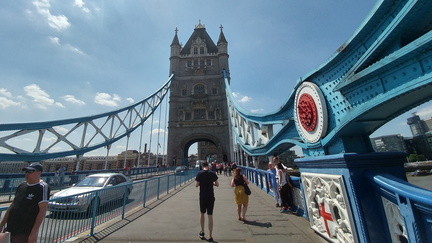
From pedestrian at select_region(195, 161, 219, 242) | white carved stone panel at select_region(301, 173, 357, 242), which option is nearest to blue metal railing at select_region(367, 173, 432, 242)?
white carved stone panel at select_region(301, 173, 357, 242)

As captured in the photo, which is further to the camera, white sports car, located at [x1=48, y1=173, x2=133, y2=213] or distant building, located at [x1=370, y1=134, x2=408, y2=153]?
distant building, located at [x1=370, y1=134, x2=408, y2=153]

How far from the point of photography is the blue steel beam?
1.95 meters

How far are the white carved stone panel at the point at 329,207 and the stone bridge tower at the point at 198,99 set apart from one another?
25505 millimetres

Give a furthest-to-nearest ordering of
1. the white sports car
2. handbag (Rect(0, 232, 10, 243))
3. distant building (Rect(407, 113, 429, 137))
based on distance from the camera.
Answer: distant building (Rect(407, 113, 429, 137)) → the white sports car → handbag (Rect(0, 232, 10, 243))

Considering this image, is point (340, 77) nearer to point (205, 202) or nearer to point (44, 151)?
point (205, 202)

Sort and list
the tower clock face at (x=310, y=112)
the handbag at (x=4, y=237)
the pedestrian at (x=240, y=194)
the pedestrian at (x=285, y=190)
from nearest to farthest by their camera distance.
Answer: the handbag at (x=4, y=237)
the tower clock face at (x=310, y=112)
the pedestrian at (x=240, y=194)
the pedestrian at (x=285, y=190)

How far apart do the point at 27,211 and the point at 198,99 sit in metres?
32.1

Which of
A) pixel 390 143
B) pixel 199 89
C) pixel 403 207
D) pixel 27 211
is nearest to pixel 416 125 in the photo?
pixel 390 143

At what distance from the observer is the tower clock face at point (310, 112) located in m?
3.27

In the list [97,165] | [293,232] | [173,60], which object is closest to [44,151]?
[293,232]

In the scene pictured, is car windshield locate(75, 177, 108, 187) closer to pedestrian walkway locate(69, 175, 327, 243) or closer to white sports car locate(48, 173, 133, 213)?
white sports car locate(48, 173, 133, 213)

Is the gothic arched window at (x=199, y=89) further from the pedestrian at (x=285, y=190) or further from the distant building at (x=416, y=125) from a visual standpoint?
the distant building at (x=416, y=125)

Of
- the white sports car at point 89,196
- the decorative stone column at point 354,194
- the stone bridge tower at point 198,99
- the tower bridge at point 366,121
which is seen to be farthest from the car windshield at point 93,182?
the stone bridge tower at point 198,99

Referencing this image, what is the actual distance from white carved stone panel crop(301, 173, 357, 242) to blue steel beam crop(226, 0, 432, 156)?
60cm
